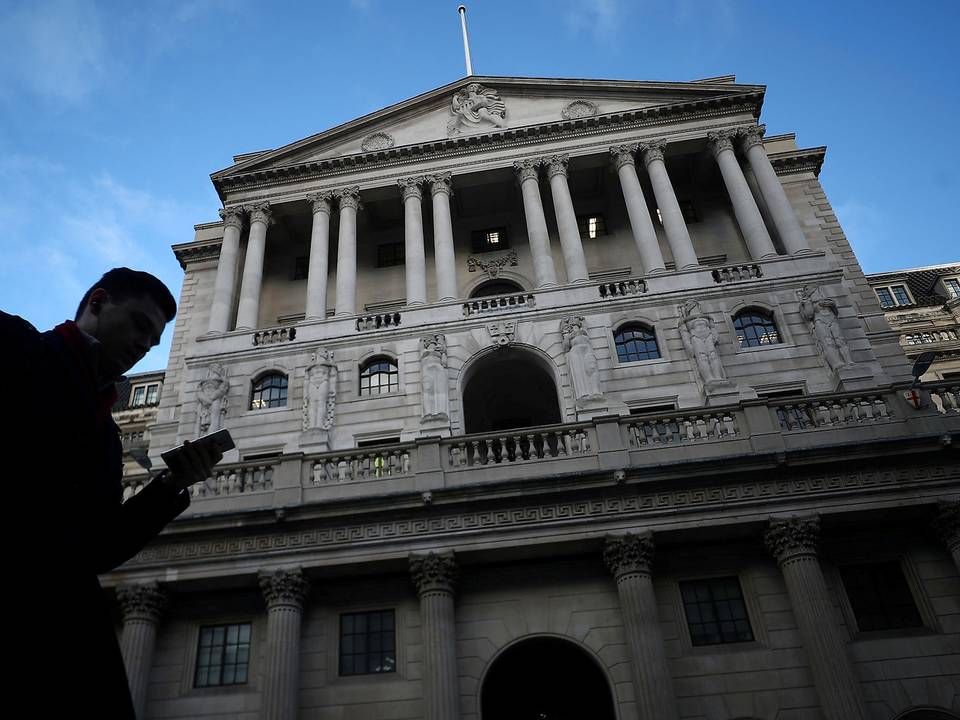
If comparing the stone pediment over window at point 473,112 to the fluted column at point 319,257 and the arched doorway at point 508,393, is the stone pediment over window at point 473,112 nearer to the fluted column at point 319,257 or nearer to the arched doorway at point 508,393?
the fluted column at point 319,257

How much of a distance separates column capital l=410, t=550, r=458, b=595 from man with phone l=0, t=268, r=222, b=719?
16.7 metres

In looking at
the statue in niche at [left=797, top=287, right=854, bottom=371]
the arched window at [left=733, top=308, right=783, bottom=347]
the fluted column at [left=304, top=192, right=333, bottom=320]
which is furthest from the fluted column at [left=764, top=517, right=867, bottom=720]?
the fluted column at [left=304, top=192, right=333, bottom=320]

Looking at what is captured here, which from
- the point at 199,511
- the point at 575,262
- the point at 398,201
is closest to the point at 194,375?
the point at 199,511

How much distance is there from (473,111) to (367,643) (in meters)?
23.9

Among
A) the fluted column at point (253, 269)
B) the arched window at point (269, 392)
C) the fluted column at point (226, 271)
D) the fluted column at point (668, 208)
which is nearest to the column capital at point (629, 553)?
the fluted column at point (668, 208)

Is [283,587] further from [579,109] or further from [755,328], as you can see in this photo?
[579,109]

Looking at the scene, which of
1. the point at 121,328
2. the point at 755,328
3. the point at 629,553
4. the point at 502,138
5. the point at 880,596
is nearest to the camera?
the point at 121,328

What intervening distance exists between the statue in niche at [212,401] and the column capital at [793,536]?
18196 millimetres

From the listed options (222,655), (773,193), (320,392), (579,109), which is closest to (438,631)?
(222,655)

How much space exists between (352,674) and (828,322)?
18940 mm

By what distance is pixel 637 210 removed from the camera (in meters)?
30.0

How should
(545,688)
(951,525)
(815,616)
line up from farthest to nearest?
(545,688), (951,525), (815,616)

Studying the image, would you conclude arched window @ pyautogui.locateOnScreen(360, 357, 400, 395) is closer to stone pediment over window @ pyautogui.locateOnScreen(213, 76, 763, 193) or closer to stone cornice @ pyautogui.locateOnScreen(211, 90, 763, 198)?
stone cornice @ pyautogui.locateOnScreen(211, 90, 763, 198)

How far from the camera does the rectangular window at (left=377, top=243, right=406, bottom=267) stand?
34.2 meters
